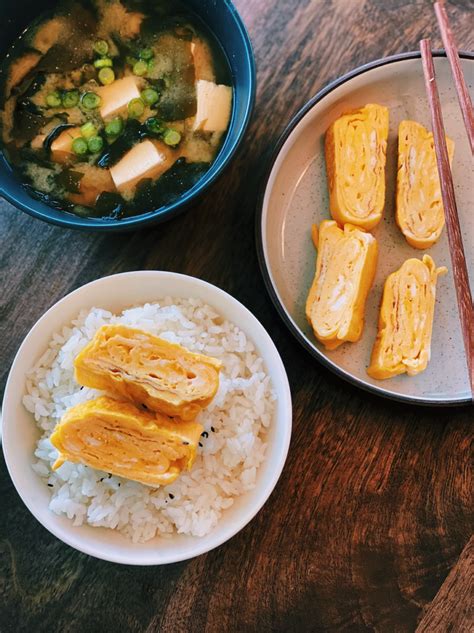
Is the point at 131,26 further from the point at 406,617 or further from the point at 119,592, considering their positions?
the point at 406,617

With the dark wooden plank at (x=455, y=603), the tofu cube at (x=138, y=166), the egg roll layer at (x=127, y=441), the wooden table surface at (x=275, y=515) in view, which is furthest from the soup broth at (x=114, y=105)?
the dark wooden plank at (x=455, y=603)

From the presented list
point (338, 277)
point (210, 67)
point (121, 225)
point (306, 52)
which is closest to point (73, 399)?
point (121, 225)

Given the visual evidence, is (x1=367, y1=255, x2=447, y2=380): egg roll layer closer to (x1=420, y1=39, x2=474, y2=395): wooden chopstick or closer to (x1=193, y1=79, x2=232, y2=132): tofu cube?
(x1=420, y1=39, x2=474, y2=395): wooden chopstick

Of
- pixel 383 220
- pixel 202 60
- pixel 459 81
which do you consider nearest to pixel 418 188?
pixel 383 220

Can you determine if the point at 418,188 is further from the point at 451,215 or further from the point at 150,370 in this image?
the point at 150,370

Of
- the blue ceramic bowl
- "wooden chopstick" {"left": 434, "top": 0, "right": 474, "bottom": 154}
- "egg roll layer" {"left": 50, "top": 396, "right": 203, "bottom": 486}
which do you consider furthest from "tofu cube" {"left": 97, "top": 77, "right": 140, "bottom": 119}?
"wooden chopstick" {"left": 434, "top": 0, "right": 474, "bottom": 154}
